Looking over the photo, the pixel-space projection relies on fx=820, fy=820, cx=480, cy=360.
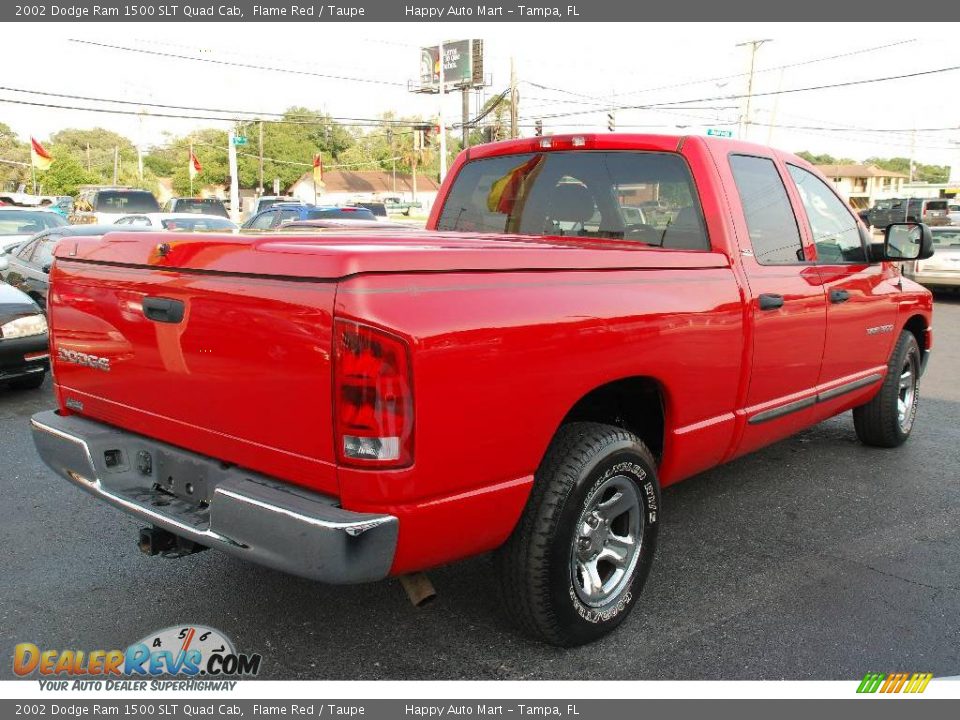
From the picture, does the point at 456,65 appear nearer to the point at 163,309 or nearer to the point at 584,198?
the point at 584,198

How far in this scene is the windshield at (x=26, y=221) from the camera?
13478 millimetres

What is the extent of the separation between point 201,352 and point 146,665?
1.22 m

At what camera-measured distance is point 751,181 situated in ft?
13.6

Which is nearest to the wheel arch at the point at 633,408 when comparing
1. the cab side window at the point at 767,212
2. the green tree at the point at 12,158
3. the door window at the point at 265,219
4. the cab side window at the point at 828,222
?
the cab side window at the point at 767,212

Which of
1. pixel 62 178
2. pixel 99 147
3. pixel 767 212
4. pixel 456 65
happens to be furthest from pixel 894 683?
pixel 99 147

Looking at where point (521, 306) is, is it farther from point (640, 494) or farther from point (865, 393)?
point (865, 393)

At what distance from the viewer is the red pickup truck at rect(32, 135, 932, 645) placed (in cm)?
235

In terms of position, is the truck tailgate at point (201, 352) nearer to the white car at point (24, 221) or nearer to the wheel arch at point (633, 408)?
the wheel arch at point (633, 408)

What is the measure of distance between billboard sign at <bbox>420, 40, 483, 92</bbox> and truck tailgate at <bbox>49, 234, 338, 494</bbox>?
59133 millimetres

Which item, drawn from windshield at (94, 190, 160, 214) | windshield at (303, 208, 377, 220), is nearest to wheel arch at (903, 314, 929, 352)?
windshield at (303, 208, 377, 220)

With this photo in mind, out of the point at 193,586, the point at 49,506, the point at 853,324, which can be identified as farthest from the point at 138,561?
the point at 853,324

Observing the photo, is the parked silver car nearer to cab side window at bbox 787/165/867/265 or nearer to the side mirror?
the side mirror

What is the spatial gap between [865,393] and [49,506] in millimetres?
4909

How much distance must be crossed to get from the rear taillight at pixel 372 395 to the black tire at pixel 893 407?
169 inches
